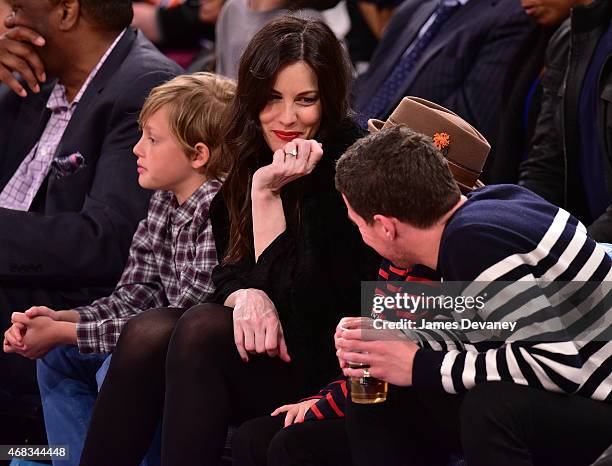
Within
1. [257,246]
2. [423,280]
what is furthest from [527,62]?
[423,280]

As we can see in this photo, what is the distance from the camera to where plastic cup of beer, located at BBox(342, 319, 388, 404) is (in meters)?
2.31

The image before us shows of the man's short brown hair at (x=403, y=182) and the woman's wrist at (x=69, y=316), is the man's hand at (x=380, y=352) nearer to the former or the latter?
the man's short brown hair at (x=403, y=182)

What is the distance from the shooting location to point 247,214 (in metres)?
2.92

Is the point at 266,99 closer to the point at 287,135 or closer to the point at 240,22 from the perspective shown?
the point at 287,135

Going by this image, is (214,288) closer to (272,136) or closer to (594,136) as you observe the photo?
(272,136)

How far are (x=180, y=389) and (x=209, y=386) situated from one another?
65mm

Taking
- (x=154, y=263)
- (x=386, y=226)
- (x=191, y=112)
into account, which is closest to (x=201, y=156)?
(x=191, y=112)

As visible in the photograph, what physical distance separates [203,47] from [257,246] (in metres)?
3.17

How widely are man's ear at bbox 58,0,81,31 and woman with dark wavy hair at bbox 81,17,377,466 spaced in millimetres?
984

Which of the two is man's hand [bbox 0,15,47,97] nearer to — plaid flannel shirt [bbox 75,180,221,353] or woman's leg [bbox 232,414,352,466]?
plaid flannel shirt [bbox 75,180,221,353]

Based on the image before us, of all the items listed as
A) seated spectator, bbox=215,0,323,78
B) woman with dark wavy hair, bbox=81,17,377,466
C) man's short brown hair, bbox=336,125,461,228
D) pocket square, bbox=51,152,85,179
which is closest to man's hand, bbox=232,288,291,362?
woman with dark wavy hair, bbox=81,17,377,466

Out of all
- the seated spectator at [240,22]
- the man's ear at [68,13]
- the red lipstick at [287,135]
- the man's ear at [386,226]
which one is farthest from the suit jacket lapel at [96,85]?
the man's ear at [386,226]

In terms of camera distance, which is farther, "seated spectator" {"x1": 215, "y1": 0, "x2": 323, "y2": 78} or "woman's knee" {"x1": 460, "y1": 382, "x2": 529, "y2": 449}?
"seated spectator" {"x1": 215, "y1": 0, "x2": 323, "y2": 78}

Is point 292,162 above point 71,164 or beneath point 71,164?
above
